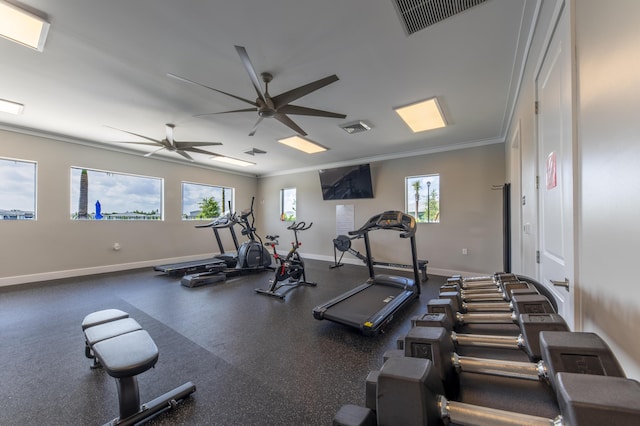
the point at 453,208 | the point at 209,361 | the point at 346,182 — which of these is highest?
the point at 346,182

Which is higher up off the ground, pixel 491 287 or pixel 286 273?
pixel 491 287

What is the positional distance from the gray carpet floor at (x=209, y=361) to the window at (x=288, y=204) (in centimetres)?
436

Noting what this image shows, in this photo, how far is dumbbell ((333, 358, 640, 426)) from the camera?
1.34 ft

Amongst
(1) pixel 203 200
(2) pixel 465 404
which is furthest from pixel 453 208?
(1) pixel 203 200

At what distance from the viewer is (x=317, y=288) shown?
4516mm

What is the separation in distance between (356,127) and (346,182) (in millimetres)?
2556

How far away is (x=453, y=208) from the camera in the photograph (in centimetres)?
541

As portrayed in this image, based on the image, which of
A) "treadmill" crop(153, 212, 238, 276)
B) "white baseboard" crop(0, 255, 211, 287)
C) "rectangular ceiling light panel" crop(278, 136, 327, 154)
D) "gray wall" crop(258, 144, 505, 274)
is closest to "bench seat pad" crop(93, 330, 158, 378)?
"treadmill" crop(153, 212, 238, 276)

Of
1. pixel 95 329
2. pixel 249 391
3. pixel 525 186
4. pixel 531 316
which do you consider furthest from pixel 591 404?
pixel 525 186

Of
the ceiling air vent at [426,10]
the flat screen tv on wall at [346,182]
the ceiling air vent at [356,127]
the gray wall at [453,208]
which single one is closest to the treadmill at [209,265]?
the flat screen tv on wall at [346,182]

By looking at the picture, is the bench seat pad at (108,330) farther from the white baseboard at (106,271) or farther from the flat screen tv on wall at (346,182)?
the flat screen tv on wall at (346,182)

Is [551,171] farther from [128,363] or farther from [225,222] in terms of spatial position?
[225,222]

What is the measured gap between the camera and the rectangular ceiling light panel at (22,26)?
2.00 m

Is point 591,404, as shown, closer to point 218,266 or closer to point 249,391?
point 249,391
